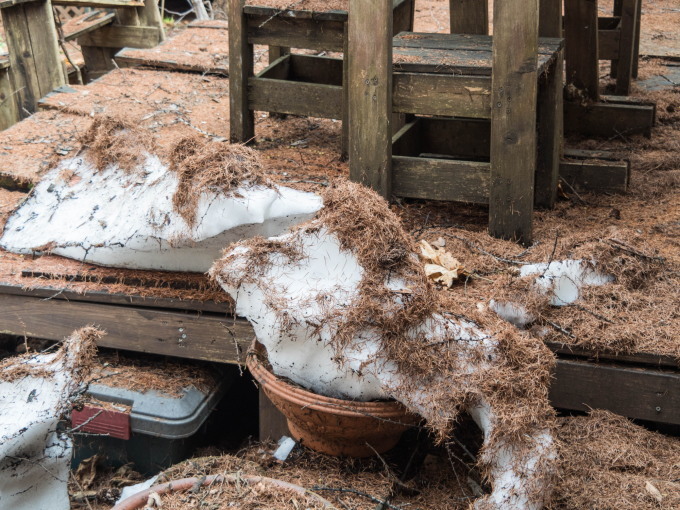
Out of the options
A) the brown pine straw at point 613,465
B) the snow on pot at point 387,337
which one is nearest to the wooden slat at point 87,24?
the snow on pot at point 387,337

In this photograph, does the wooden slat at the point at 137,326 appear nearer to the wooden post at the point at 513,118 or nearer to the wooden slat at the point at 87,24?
the wooden post at the point at 513,118

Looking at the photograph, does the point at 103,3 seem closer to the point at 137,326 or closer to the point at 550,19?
the point at 550,19

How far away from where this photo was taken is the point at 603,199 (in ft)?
17.1

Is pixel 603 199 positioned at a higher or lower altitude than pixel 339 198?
lower

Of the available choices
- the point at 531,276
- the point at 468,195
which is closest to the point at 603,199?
the point at 468,195

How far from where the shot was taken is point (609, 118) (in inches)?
245

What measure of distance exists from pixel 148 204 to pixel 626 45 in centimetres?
450

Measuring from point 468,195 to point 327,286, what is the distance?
4.65 ft

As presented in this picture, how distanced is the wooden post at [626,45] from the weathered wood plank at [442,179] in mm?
3168

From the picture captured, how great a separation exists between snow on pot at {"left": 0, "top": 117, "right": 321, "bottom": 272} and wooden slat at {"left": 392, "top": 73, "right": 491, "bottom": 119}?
79 centimetres

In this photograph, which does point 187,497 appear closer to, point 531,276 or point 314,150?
point 531,276

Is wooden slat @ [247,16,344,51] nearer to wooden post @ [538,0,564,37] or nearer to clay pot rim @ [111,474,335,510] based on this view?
wooden post @ [538,0,564,37]

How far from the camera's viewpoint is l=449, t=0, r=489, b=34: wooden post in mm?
5641

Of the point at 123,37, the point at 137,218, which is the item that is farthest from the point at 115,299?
the point at 123,37
